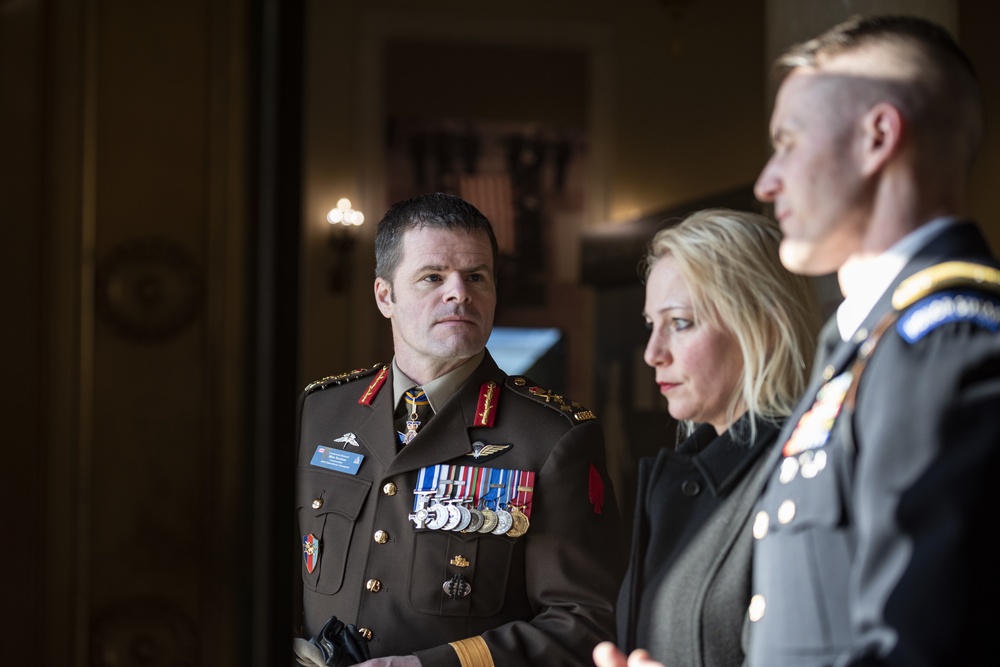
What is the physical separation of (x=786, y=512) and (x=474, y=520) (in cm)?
73

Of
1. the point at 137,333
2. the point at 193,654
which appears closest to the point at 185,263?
the point at 137,333

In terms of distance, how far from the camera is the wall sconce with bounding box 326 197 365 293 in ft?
20.3

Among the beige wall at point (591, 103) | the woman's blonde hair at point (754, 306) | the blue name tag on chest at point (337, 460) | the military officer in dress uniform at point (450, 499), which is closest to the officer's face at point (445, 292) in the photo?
the military officer in dress uniform at point (450, 499)

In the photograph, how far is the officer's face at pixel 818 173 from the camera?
1208 millimetres

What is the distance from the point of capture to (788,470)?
1.20 meters

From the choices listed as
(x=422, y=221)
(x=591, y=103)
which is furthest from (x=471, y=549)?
(x=591, y=103)

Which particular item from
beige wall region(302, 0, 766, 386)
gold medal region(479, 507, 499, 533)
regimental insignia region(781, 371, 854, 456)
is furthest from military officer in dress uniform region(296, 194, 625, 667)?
beige wall region(302, 0, 766, 386)

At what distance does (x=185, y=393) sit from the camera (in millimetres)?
1190

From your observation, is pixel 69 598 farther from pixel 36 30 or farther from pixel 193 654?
pixel 36 30

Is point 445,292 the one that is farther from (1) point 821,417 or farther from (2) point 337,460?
(1) point 821,417

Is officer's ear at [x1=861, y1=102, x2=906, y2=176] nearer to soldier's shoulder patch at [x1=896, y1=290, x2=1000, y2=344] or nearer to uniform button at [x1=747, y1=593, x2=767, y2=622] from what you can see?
soldier's shoulder patch at [x1=896, y1=290, x2=1000, y2=344]

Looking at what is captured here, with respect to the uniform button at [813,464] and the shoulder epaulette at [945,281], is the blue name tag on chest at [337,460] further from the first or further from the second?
the shoulder epaulette at [945,281]

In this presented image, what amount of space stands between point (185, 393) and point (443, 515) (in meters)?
0.71

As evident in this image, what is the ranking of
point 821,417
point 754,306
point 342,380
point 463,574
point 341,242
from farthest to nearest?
point 341,242 → point 342,380 → point 463,574 → point 754,306 → point 821,417
